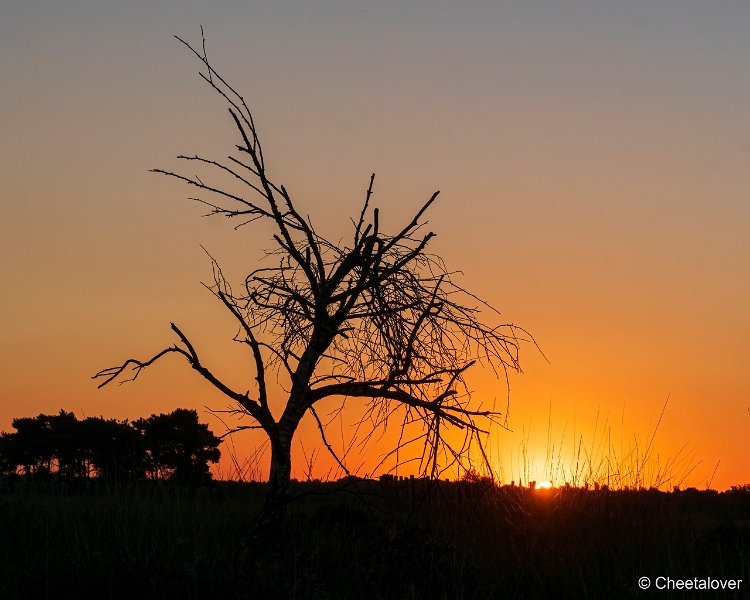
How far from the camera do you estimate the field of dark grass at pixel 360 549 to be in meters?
8.45

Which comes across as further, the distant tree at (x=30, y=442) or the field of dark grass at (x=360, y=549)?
the distant tree at (x=30, y=442)

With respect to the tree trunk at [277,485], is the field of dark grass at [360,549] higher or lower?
lower

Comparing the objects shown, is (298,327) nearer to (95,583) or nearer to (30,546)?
(95,583)

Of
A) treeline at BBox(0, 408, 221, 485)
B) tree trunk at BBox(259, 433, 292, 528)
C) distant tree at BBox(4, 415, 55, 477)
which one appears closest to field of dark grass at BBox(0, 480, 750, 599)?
tree trunk at BBox(259, 433, 292, 528)

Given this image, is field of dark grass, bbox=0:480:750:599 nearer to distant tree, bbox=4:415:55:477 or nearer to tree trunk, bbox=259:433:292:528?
tree trunk, bbox=259:433:292:528

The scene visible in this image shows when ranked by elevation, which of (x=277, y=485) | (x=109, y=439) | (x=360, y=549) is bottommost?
(x=360, y=549)

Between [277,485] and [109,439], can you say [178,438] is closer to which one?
[109,439]

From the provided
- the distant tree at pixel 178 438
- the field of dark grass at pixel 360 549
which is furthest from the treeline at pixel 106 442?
the field of dark grass at pixel 360 549

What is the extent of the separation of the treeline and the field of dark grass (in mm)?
4484

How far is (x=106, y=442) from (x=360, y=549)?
1181 centimetres

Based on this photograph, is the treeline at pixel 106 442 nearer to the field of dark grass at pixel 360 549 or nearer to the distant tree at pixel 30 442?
the distant tree at pixel 30 442

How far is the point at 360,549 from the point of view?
1069 centimetres

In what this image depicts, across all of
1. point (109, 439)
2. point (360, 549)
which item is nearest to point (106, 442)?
point (109, 439)

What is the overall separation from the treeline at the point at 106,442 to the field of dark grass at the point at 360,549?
4.48 metres
